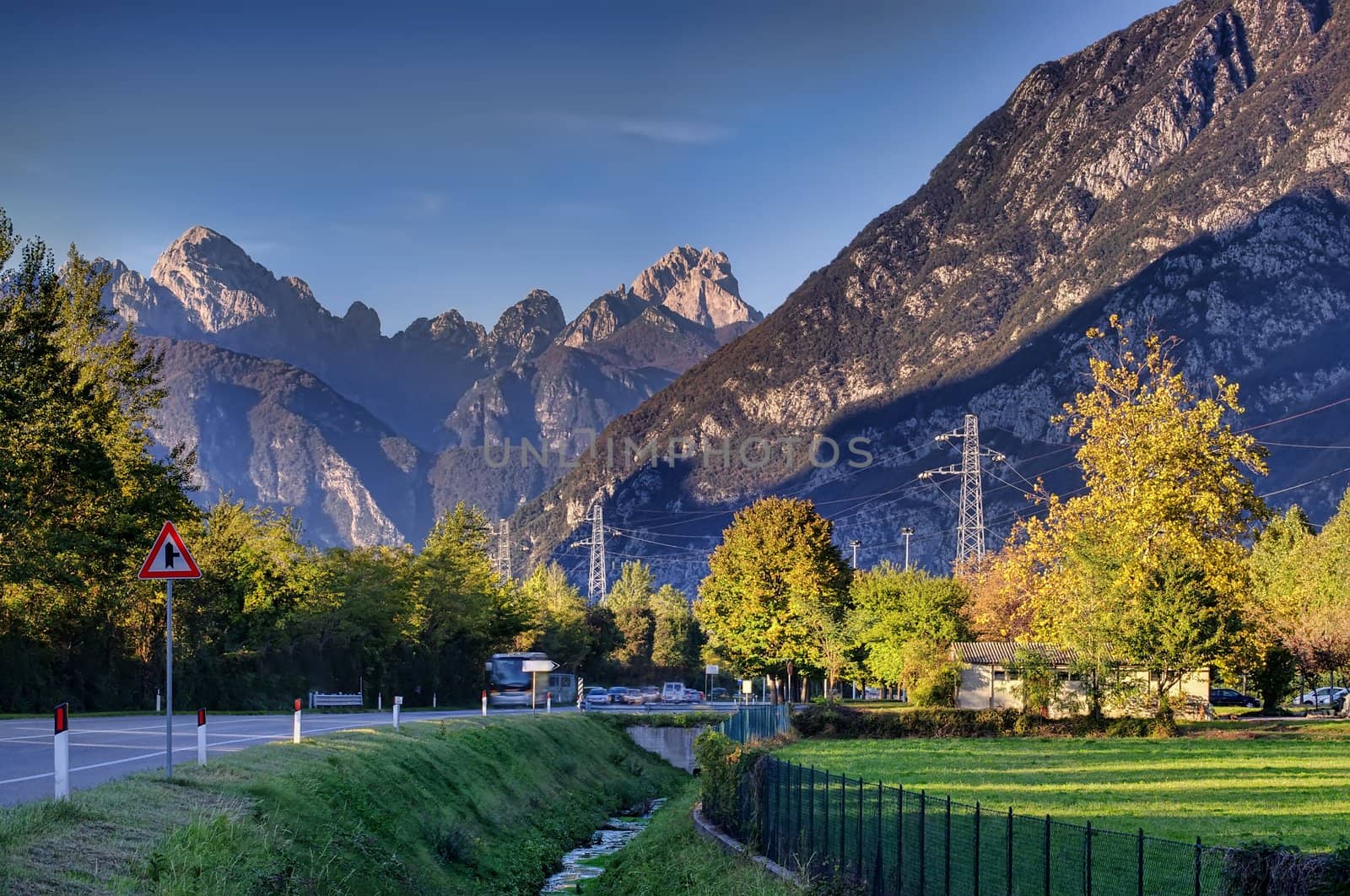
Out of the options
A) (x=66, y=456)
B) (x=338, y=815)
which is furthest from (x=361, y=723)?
(x=338, y=815)

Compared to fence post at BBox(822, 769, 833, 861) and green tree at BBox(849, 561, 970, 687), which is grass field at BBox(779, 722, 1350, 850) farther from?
green tree at BBox(849, 561, 970, 687)

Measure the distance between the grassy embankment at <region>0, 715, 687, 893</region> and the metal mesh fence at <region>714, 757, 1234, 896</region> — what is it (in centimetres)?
730

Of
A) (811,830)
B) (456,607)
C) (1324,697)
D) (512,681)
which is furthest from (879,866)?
(1324,697)

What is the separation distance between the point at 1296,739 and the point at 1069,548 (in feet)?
41.8

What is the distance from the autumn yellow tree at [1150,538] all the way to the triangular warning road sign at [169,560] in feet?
160

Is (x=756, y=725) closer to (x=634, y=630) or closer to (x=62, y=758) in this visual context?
(x=62, y=758)

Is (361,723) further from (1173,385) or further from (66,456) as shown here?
(1173,385)

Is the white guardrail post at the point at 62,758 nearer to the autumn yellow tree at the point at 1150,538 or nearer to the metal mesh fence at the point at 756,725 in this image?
the metal mesh fence at the point at 756,725

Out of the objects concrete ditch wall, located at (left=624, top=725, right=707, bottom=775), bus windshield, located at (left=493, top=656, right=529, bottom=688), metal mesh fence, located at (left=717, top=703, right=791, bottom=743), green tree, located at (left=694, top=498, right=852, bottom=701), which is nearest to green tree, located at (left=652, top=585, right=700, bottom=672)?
green tree, located at (left=694, top=498, right=852, bottom=701)

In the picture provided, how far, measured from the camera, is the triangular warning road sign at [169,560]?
2055 centimetres

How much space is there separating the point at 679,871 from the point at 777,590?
205 feet

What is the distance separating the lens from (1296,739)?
55.5m

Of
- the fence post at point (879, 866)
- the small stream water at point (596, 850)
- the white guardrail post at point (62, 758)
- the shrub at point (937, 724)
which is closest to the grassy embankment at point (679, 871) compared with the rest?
the small stream water at point (596, 850)

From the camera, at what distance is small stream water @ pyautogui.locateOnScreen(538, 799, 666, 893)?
35469 mm
